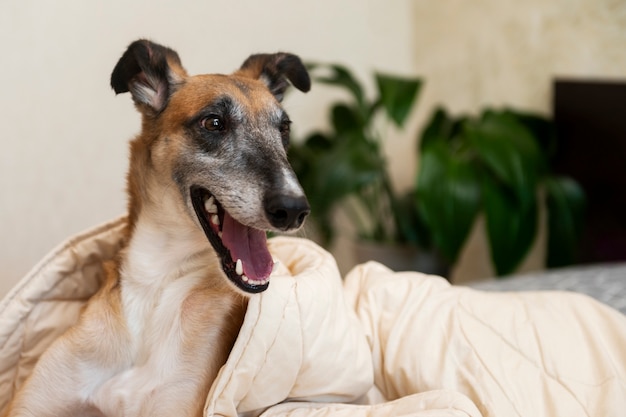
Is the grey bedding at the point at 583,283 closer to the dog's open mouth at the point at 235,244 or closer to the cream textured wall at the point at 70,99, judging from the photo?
the dog's open mouth at the point at 235,244

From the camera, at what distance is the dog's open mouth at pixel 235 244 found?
1.20 meters

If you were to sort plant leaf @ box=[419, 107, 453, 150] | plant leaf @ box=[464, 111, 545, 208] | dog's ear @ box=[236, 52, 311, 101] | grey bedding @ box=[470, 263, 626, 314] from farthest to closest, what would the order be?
plant leaf @ box=[419, 107, 453, 150] → plant leaf @ box=[464, 111, 545, 208] → grey bedding @ box=[470, 263, 626, 314] → dog's ear @ box=[236, 52, 311, 101]

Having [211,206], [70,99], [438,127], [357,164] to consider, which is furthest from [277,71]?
[438,127]

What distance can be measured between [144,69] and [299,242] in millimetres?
509

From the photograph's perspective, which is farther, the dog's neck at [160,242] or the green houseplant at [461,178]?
the green houseplant at [461,178]

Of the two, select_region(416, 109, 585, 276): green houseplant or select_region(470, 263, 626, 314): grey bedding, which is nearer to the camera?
select_region(470, 263, 626, 314): grey bedding

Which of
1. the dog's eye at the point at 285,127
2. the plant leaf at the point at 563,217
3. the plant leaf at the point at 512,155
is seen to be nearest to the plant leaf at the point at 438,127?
the plant leaf at the point at 512,155

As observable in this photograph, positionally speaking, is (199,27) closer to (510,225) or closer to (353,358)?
(510,225)

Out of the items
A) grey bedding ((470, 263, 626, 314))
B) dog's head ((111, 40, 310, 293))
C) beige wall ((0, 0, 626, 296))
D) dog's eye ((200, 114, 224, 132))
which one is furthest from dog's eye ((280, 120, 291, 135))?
beige wall ((0, 0, 626, 296))

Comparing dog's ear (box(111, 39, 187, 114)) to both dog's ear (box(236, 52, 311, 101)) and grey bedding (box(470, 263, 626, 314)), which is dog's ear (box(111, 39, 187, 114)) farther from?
grey bedding (box(470, 263, 626, 314))

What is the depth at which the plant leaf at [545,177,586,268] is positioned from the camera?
112 inches

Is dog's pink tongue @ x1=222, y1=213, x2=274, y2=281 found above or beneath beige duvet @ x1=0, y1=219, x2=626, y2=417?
above

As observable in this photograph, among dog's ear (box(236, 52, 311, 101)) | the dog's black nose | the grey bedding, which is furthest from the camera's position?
the grey bedding

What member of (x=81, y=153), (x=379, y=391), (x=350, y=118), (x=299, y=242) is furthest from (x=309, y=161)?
(x=379, y=391)
